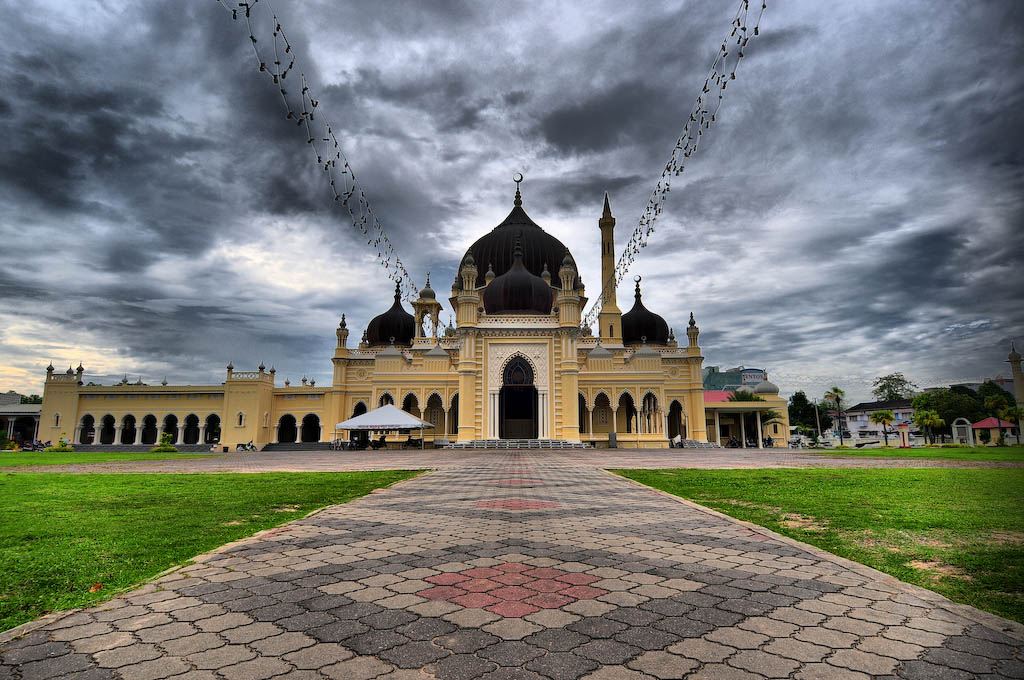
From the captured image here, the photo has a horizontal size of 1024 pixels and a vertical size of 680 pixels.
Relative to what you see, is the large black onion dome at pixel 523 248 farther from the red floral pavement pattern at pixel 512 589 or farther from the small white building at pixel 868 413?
the small white building at pixel 868 413

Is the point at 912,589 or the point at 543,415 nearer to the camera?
the point at 912,589

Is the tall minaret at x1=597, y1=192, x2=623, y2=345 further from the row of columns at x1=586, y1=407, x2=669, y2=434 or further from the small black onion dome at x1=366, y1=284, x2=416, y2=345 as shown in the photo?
the small black onion dome at x1=366, y1=284, x2=416, y2=345

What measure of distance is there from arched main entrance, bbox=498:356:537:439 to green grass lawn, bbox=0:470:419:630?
25509 millimetres

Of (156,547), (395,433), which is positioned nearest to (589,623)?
(156,547)

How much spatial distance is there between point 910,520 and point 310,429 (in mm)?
41817

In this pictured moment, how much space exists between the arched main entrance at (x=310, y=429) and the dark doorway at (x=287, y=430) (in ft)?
2.26

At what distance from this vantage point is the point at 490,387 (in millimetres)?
35562

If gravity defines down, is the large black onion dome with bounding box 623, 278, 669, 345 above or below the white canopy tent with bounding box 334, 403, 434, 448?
above

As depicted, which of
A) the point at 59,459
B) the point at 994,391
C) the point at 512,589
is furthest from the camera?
the point at 994,391

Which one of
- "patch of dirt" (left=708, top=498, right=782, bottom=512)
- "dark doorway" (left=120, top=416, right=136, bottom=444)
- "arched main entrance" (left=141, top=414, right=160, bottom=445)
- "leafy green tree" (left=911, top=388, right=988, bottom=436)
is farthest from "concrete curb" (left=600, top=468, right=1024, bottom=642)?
"leafy green tree" (left=911, top=388, right=988, bottom=436)

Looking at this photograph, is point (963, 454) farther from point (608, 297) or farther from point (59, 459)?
point (59, 459)

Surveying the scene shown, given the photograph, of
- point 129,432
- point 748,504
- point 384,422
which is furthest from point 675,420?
point 129,432

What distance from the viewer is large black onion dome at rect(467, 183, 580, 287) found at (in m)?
45.1

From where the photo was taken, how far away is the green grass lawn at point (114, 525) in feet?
12.2
